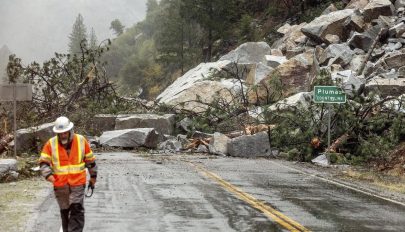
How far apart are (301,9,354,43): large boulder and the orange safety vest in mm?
29779

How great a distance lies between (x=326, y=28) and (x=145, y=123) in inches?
561

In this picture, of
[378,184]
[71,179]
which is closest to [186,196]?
[71,179]

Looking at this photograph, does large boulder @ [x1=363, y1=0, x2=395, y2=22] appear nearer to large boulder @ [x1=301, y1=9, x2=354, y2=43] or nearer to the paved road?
large boulder @ [x1=301, y1=9, x2=354, y2=43]

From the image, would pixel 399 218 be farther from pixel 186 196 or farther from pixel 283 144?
pixel 283 144

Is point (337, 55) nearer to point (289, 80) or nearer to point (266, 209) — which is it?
point (289, 80)

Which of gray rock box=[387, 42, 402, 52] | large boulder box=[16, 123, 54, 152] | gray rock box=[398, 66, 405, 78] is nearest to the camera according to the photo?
large boulder box=[16, 123, 54, 152]

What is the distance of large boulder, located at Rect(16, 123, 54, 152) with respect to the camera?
2322 cm

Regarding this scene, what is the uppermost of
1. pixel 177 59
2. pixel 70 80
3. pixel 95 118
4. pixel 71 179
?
pixel 177 59

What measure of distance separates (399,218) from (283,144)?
13.0 meters

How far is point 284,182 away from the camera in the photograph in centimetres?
1516

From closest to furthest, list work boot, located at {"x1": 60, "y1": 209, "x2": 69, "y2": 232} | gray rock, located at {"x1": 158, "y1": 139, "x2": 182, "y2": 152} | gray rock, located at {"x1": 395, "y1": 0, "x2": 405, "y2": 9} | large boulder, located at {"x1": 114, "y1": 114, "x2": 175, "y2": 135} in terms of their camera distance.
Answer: work boot, located at {"x1": 60, "y1": 209, "x2": 69, "y2": 232}, gray rock, located at {"x1": 158, "y1": 139, "x2": 182, "y2": 152}, large boulder, located at {"x1": 114, "y1": 114, "x2": 175, "y2": 135}, gray rock, located at {"x1": 395, "y1": 0, "x2": 405, "y2": 9}

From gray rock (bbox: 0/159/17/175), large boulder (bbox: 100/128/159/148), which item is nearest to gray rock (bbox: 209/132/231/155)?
large boulder (bbox: 100/128/159/148)

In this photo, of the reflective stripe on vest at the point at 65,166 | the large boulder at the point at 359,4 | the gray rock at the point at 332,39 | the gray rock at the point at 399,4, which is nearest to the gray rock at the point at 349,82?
the gray rock at the point at 332,39

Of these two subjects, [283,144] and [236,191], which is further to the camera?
[283,144]
